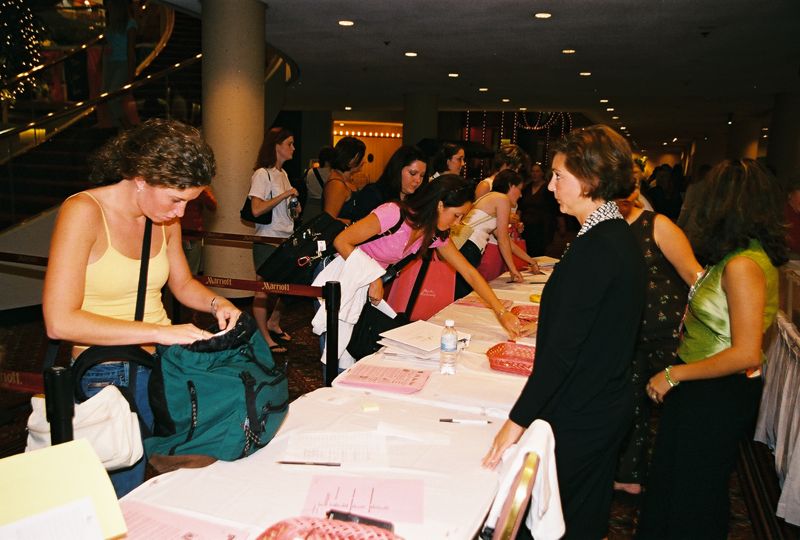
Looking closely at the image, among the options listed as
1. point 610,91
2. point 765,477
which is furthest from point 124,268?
point 610,91

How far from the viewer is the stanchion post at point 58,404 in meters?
1.51

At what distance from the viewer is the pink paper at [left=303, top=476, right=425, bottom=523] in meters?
1.42

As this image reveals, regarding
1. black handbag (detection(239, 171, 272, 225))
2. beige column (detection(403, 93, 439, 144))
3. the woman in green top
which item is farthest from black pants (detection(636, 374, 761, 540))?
beige column (detection(403, 93, 439, 144))

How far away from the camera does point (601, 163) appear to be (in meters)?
1.70

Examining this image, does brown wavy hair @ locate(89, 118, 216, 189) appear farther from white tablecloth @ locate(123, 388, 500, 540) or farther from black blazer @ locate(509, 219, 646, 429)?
black blazer @ locate(509, 219, 646, 429)

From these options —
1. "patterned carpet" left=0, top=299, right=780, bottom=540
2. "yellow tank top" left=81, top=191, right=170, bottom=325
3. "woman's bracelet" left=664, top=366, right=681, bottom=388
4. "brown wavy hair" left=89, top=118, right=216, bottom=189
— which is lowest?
"patterned carpet" left=0, top=299, right=780, bottom=540

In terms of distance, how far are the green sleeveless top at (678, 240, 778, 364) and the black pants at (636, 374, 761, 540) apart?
12 cm

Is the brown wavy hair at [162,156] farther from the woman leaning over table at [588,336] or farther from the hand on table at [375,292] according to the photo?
the hand on table at [375,292]

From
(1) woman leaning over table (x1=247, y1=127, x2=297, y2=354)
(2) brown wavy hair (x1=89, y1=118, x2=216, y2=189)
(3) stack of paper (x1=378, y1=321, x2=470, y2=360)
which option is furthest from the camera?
(1) woman leaning over table (x1=247, y1=127, x2=297, y2=354)

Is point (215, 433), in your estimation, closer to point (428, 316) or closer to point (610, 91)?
point (428, 316)

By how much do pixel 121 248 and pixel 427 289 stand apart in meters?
2.03

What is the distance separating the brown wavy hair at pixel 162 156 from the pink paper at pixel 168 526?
0.84 metres

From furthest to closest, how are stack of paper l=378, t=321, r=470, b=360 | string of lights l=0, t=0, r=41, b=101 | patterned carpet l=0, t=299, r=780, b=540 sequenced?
1. string of lights l=0, t=0, r=41, b=101
2. patterned carpet l=0, t=299, r=780, b=540
3. stack of paper l=378, t=321, r=470, b=360

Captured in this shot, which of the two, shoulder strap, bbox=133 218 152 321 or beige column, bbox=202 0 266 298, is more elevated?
beige column, bbox=202 0 266 298
